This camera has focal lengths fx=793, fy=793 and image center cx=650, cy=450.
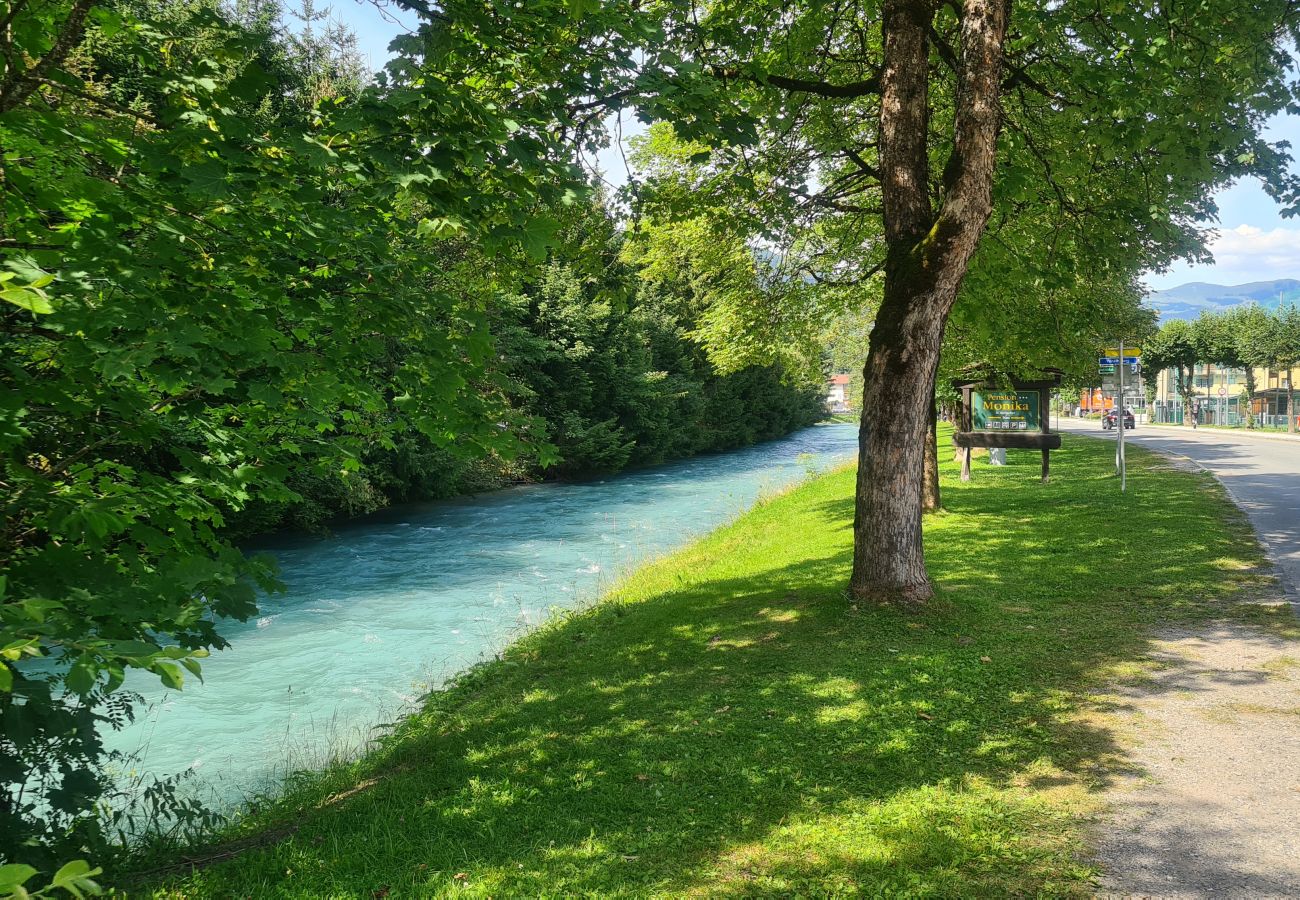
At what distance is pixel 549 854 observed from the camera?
13.5 feet

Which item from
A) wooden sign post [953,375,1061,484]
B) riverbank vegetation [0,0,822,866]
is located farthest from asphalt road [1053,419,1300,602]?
riverbank vegetation [0,0,822,866]

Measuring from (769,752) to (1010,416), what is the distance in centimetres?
1509

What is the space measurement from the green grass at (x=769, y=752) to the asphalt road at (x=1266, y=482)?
446 mm

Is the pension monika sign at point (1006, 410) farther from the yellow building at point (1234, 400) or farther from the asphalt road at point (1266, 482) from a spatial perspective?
the yellow building at point (1234, 400)

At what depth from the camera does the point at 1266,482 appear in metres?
16.8

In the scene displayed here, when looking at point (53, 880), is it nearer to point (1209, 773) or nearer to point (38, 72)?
point (38, 72)

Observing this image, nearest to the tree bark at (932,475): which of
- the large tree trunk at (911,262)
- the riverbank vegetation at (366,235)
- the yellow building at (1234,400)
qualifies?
the riverbank vegetation at (366,235)

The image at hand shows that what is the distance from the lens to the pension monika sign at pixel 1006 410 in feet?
58.1

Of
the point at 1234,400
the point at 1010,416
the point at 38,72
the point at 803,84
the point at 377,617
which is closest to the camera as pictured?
the point at 38,72

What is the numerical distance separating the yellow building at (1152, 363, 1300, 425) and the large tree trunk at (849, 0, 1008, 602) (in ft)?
166

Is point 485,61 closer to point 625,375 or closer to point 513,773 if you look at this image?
point 513,773

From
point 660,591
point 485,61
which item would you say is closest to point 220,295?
point 485,61

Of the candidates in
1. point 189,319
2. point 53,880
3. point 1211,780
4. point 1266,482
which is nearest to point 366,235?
point 189,319

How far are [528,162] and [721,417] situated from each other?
4470 centimetres
